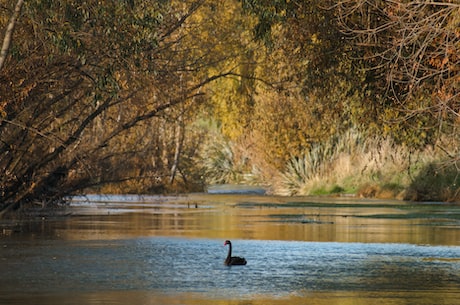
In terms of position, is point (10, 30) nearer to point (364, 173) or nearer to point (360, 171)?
point (364, 173)

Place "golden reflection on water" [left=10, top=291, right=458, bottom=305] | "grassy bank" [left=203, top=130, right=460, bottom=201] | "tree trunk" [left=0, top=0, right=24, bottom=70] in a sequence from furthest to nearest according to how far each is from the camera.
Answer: "grassy bank" [left=203, top=130, right=460, bottom=201]
"tree trunk" [left=0, top=0, right=24, bottom=70]
"golden reflection on water" [left=10, top=291, right=458, bottom=305]

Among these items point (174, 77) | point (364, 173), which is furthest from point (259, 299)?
point (364, 173)

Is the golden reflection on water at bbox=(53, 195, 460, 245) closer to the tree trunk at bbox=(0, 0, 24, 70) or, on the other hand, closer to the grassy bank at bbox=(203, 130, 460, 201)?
the grassy bank at bbox=(203, 130, 460, 201)

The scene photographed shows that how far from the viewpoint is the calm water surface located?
17359 millimetres

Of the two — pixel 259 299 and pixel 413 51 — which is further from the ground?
pixel 413 51

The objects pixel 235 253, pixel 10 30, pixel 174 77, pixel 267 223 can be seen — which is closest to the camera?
pixel 10 30

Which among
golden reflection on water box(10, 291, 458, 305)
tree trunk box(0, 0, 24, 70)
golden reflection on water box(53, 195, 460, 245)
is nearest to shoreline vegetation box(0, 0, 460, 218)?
tree trunk box(0, 0, 24, 70)

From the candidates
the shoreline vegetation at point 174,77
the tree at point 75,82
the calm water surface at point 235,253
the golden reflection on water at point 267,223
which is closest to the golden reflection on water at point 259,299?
the calm water surface at point 235,253

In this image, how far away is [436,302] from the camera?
1644 centimetres

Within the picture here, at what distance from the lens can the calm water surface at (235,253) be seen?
1736cm

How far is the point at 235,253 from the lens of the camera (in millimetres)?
23984

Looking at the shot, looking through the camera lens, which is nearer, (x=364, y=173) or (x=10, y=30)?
(x=10, y=30)

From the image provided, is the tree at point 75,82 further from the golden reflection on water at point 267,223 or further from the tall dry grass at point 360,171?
the tall dry grass at point 360,171

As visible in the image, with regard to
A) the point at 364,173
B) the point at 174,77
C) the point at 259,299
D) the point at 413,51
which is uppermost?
the point at 174,77
